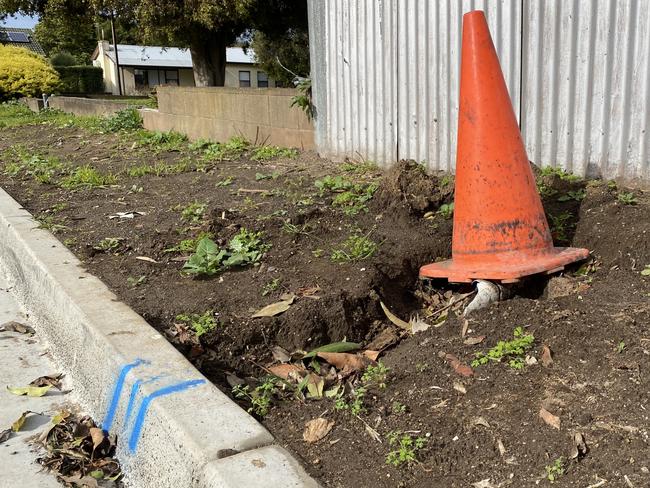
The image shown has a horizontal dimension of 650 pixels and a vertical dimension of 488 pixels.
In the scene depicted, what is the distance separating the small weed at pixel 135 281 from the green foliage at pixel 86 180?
3012mm

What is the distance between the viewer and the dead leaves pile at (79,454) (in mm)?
2436

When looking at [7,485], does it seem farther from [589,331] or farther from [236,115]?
[236,115]

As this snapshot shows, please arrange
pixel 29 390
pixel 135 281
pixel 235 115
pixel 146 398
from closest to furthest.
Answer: pixel 146 398
pixel 29 390
pixel 135 281
pixel 235 115

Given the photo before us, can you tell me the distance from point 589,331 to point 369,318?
1.11 m

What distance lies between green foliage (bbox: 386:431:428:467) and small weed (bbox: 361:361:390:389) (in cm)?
38

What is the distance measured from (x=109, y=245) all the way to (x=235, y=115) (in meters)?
4.63

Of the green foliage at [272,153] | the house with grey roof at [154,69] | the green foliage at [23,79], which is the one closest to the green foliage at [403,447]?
the green foliage at [272,153]

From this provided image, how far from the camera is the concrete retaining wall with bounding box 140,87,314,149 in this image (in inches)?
304

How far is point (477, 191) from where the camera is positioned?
326cm

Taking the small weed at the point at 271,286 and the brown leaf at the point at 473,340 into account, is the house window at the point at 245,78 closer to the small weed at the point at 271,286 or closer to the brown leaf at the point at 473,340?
the small weed at the point at 271,286

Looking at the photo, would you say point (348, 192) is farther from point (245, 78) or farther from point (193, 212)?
point (245, 78)

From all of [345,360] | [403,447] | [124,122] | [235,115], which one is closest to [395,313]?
[345,360]

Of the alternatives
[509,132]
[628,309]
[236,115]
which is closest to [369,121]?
[236,115]

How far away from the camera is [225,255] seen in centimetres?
403
